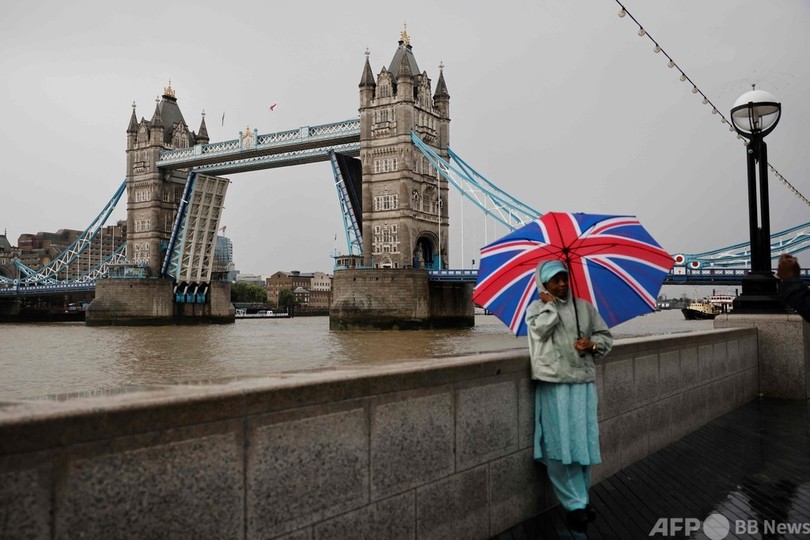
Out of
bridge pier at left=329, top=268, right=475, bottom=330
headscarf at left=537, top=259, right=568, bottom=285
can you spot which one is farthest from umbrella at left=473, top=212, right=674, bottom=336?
bridge pier at left=329, top=268, right=475, bottom=330

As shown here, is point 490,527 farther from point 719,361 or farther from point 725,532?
point 719,361

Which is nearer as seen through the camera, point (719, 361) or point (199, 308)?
point (719, 361)

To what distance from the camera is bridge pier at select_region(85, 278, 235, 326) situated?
50906 millimetres

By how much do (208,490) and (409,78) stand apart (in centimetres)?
4301

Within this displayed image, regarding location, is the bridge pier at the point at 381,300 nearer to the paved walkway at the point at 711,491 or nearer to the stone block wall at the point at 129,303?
the stone block wall at the point at 129,303

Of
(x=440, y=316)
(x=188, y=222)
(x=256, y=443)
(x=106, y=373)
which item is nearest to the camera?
(x=256, y=443)

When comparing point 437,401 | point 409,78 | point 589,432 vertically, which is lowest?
point 589,432

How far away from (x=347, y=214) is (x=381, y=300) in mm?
8690

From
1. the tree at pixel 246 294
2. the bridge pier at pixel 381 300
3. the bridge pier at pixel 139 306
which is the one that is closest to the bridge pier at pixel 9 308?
the bridge pier at pixel 139 306

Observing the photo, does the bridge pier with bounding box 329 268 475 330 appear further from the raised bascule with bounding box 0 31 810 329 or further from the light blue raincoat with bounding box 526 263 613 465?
the light blue raincoat with bounding box 526 263 613 465

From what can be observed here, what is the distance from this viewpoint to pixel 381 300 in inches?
1559

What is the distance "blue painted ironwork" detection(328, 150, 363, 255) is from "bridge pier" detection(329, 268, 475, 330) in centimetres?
489

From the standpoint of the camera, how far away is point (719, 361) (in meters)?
6.52

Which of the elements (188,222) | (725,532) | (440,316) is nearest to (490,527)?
(725,532)
